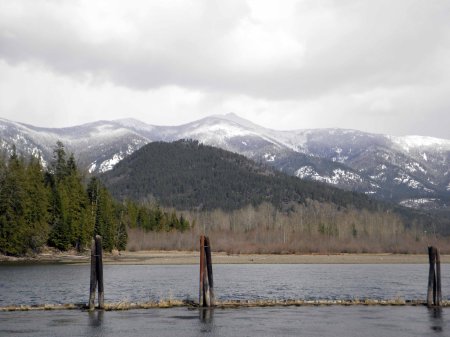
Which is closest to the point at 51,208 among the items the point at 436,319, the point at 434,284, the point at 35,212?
the point at 35,212

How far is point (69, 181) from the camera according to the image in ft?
490

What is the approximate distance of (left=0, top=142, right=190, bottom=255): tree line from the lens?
120 meters

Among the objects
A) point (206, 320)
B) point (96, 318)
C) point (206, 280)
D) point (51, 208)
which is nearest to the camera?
point (206, 320)

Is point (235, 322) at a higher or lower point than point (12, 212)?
lower

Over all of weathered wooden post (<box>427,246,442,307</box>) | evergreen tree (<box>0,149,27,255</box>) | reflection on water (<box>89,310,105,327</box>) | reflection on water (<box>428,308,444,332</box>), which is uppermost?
evergreen tree (<box>0,149,27,255</box>)

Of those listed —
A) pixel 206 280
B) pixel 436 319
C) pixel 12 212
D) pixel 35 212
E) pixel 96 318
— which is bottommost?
pixel 96 318

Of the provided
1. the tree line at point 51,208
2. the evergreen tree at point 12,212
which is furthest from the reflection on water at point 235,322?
the tree line at point 51,208

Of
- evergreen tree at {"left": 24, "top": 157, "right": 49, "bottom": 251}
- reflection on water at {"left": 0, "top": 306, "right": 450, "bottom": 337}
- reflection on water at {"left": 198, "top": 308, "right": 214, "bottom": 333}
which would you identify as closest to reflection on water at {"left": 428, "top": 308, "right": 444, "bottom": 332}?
reflection on water at {"left": 0, "top": 306, "right": 450, "bottom": 337}

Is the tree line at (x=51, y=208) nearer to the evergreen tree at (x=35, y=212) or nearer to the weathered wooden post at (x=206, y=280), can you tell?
the evergreen tree at (x=35, y=212)

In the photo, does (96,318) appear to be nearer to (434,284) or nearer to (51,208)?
(434,284)

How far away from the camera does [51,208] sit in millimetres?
137875

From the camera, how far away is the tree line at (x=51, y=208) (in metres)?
120

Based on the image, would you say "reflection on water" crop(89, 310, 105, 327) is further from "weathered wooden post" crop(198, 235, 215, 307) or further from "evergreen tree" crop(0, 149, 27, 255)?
"evergreen tree" crop(0, 149, 27, 255)

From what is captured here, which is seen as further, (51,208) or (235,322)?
(51,208)
